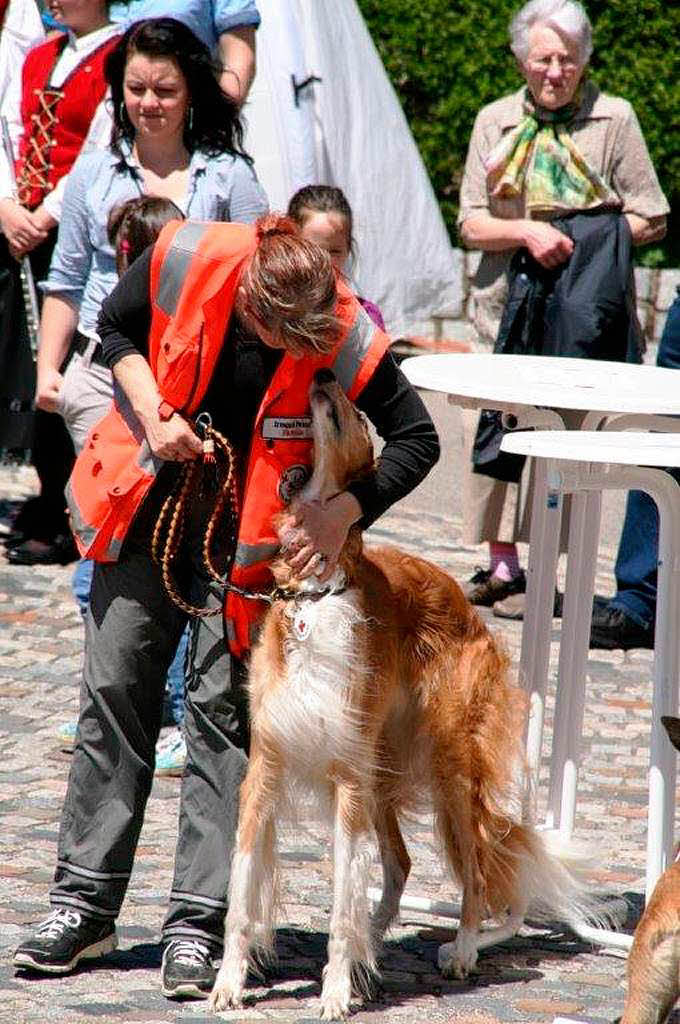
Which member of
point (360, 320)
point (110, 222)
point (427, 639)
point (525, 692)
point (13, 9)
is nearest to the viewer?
point (360, 320)

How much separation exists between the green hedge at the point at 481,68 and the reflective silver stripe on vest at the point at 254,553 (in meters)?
9.68

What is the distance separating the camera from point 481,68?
13312 millimetres

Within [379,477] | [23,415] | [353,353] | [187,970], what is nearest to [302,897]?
[187,970]

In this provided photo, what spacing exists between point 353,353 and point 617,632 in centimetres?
390

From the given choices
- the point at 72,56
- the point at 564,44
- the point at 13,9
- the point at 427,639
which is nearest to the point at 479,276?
the point at 564,44

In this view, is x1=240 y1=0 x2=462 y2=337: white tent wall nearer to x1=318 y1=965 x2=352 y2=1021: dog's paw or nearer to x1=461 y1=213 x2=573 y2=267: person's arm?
x1=461 y1=213 x2=573 y2=267: person's arm

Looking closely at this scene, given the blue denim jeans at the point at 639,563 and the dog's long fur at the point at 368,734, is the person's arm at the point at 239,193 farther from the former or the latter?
the blue denim jeans at the point at 639,563

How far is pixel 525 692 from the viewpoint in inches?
181

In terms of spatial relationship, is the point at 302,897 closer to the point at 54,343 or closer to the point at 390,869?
the point at 390,869

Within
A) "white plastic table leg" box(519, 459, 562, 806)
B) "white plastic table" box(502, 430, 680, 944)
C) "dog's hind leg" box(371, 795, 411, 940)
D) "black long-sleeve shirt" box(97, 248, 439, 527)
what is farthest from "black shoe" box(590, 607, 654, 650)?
"black long-sleeve shirt" box(97, 248, 439, 527)

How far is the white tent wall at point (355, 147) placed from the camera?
8.03m

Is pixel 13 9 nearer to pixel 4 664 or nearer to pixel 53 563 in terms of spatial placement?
pixel 53 563

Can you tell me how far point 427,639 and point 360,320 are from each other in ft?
2.53

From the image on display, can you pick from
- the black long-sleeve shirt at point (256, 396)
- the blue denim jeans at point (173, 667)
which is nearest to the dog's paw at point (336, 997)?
the black long-sleeve shirt at point (256, 396)
